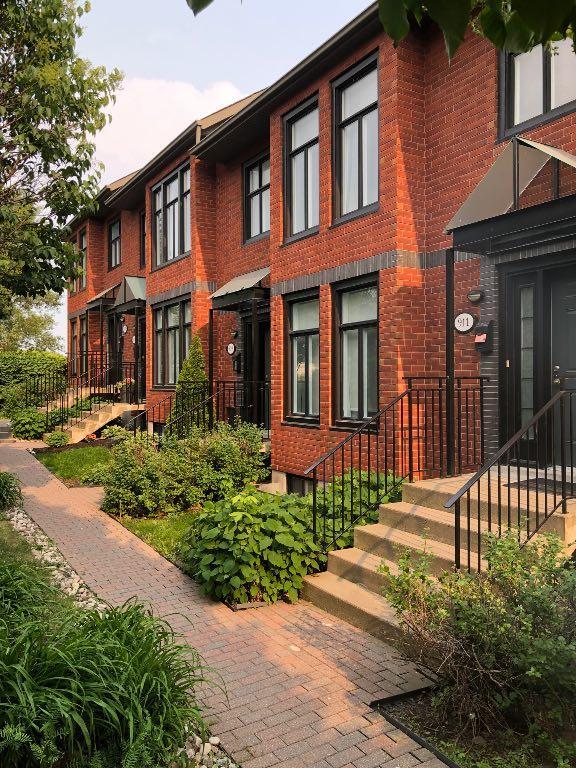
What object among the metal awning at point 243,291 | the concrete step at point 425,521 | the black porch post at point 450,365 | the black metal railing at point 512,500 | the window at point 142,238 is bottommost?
the concrete step at point 425,521

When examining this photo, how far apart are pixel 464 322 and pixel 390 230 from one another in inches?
62.2

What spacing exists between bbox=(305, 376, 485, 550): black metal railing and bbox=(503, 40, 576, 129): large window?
9.93ft

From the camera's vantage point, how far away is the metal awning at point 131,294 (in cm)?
1659

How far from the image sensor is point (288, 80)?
977cm

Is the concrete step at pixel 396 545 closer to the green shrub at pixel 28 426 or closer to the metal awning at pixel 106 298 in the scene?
the green shrub at pixel 28 426

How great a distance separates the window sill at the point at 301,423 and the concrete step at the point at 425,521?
3188 mm

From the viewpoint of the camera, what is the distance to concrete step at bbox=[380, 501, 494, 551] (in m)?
5.57

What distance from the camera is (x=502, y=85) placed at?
7.21 meters

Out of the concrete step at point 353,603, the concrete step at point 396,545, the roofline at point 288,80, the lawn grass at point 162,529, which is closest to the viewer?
the concrete step at point 353,603

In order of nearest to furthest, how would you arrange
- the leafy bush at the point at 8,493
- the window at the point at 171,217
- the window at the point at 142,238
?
the leafy bush at the point at 8,493 < the window at the point at 171,217 < the window at the point at 142,238

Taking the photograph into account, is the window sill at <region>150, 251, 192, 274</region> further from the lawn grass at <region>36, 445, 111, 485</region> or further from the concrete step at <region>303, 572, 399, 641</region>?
the concrete step at <region>303, 572, 399, 641</region>

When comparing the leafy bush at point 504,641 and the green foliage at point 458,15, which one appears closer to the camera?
the green foliage at point 458,15

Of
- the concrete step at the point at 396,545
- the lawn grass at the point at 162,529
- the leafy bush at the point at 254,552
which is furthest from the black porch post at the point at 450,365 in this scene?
the lawn grass at the point at 162,529

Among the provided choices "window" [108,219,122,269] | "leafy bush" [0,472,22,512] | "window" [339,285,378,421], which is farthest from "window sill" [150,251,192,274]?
"leafy bush" [0,472,22,512]
